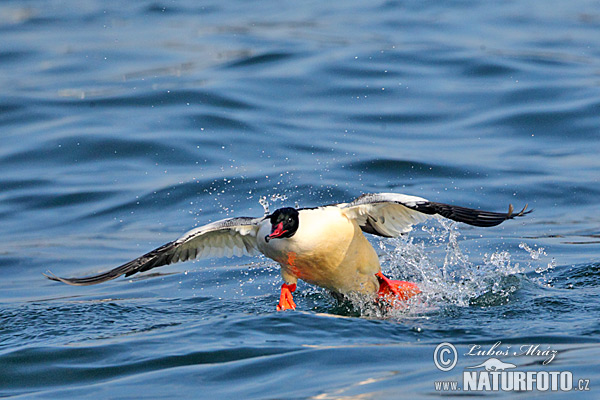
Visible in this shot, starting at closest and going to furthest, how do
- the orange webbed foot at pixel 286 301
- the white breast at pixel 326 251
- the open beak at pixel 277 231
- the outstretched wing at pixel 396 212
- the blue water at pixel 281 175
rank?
the blue water at pixel 281 175
the outstretched wing at pixel 396 212
the open beak at pixel 277 231
the white breast at pixel 326 251
the orange webbed foot at pixel 286 301

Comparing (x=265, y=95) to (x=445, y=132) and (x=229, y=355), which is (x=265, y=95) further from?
(x=229, y=355)

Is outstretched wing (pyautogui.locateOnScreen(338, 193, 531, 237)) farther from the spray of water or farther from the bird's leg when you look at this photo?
the bird's leg

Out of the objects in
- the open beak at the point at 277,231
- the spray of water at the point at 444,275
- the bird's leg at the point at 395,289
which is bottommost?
the spray of water at the point at 444,275

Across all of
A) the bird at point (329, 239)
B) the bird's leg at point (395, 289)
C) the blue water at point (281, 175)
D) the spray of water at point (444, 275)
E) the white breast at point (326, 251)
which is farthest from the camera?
the bird's leg at point (395, 289)

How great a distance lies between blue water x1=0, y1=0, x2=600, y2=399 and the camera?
6238 mm

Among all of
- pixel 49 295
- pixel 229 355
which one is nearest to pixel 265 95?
pixel 49 295

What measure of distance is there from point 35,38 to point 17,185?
30.3 feet

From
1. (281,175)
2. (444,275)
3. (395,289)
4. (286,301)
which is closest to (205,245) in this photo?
(286,301)

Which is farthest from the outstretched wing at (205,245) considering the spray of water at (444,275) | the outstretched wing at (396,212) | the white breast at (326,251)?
the spray of water at (444,275)

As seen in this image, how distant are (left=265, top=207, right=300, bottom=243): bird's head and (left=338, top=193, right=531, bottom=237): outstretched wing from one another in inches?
23.5

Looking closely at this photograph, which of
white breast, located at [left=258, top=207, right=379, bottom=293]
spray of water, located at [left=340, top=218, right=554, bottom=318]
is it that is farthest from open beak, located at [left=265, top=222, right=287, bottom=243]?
spray of water, located at [left=340, top=218, right=554, bottom=318]

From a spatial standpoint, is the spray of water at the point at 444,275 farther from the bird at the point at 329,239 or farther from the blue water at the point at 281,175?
the bird at the point at 329,239

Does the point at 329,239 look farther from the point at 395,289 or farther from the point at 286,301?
the point at 395,289

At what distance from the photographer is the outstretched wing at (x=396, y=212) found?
255 inches
